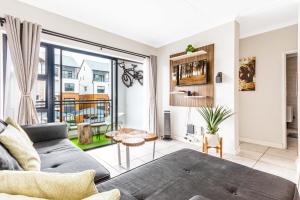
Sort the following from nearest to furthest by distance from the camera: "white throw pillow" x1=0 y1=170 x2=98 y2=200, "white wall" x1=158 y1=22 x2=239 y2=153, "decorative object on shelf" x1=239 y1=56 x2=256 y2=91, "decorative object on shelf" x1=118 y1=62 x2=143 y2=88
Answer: "white throw pillow" x1=0 y1=170 x2=98 y2=200
"white wall" x1=158 y1=22 x2=239 y2=153
"decorative object on shelf" x1=239 y1=56 x2=256 y2=91
"decorative object on shelf" x1=118 y1=62 x2=143 y2=88

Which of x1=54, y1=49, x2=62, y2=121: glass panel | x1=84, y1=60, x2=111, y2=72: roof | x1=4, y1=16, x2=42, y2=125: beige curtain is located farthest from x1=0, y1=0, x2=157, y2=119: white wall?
x1=84, y1=60, x2=111, y2=72: roof

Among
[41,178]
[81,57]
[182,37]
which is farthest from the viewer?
[182,37]

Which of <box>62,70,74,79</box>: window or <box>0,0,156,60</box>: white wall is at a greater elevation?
<box>0,0,156,60</box>: white wall

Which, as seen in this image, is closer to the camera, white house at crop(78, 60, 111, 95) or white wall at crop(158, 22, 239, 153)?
white wall at crop(158, 22, 239, 153)

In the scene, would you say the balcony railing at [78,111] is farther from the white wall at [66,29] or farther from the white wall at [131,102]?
the white wall at [131,102]

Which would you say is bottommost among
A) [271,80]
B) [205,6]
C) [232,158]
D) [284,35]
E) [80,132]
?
[232,158]

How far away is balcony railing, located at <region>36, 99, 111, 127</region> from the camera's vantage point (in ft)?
9.07

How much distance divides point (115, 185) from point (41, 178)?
1.90 feet

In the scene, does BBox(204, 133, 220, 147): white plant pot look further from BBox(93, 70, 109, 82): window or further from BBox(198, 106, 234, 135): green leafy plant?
BBox(93, 70, 109, 82): window

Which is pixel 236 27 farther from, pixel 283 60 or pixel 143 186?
pixel 143 186

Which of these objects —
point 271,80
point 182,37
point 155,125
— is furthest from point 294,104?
point 155,125

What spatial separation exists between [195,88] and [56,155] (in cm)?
287

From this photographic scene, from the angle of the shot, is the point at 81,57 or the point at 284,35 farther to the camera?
the point at 81,57

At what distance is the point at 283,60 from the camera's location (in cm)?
310
